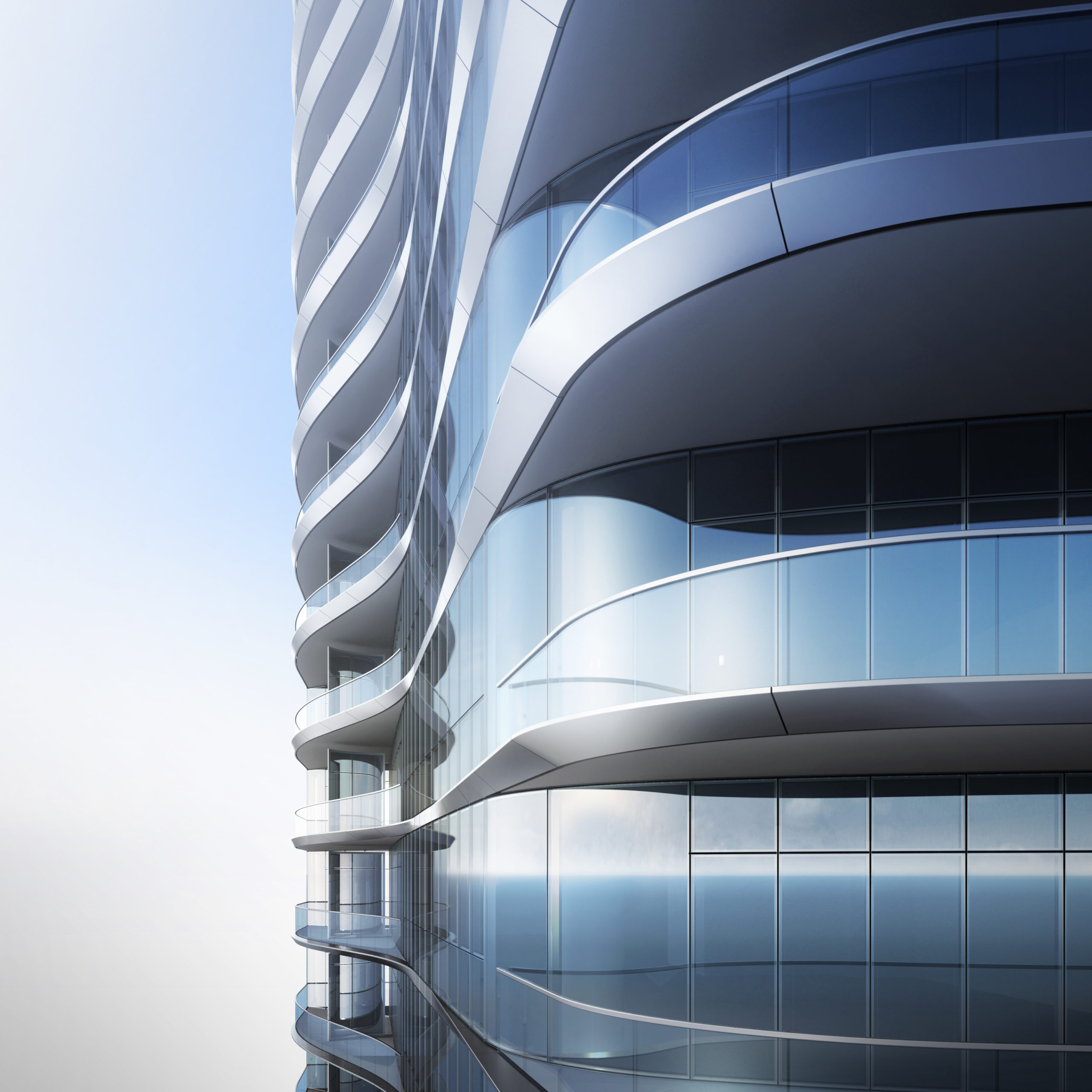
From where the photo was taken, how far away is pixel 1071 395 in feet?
41.5

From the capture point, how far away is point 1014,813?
46.1 ft

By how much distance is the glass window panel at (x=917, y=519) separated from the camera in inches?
554

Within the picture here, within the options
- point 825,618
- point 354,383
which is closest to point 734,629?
point 825,618

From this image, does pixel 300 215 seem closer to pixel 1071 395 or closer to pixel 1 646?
pixel 1071 395

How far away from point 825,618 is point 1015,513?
16.5ft

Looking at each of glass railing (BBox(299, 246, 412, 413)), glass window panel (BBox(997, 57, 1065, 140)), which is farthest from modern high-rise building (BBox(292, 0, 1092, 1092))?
glass railing (BBox(299, 246, 412, 413))

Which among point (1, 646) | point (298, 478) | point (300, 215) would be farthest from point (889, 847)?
point (1, 646)

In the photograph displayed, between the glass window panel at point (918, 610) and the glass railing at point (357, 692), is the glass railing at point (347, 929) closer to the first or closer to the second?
the glass railing at point (357, 692)

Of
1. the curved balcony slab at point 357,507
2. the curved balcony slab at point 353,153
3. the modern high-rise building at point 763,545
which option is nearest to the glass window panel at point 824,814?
the modern high-rise building at point 763,545

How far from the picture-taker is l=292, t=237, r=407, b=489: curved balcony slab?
31044 millimetres

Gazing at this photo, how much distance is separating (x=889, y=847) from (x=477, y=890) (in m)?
6.85

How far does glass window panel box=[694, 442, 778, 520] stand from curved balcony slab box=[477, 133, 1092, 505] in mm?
424

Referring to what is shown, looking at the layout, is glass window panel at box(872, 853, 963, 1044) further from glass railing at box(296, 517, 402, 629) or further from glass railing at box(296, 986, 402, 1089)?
glass railing at box(296, 517, 402, 629)

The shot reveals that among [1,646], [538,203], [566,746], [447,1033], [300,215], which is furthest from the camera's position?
[1,646]
